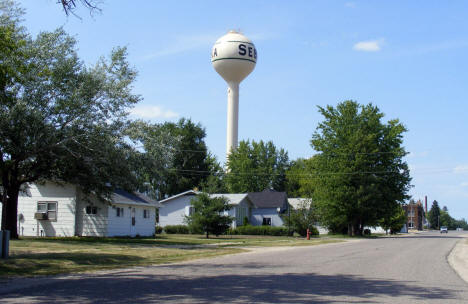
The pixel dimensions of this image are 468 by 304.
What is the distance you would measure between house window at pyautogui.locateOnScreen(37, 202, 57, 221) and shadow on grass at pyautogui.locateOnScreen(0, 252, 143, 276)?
17157 millimetres

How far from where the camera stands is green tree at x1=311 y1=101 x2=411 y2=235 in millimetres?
50562

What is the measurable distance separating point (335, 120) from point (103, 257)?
40.6 meters

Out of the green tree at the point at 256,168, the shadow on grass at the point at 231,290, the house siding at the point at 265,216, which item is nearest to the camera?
the shadow on grass at the point at 231,290

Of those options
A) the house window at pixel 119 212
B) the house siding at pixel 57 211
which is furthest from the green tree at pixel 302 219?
the house siding at pixel 57 211

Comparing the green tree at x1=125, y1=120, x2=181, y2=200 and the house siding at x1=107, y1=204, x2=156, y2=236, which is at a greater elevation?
the green tree at x1=125, y1=120, x2=181, y2=200

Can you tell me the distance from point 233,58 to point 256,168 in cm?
2752

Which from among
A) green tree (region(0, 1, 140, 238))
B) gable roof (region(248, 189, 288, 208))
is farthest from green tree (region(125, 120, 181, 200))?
gable roof (region(248, 189, 288, 208))

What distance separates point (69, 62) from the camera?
2539 centimetres

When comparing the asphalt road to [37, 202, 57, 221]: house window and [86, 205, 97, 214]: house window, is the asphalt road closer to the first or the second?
[86, 205, 97, 214]: house window

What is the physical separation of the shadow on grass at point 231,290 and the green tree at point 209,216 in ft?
92.1

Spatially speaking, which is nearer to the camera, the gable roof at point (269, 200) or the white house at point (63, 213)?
the white house at point (63, 213)

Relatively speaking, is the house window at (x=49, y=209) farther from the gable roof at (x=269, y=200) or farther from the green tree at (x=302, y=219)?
the gable roof at (x=269, y=200)

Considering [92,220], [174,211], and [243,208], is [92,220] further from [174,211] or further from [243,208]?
[243,208]

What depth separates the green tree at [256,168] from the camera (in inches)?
3307
